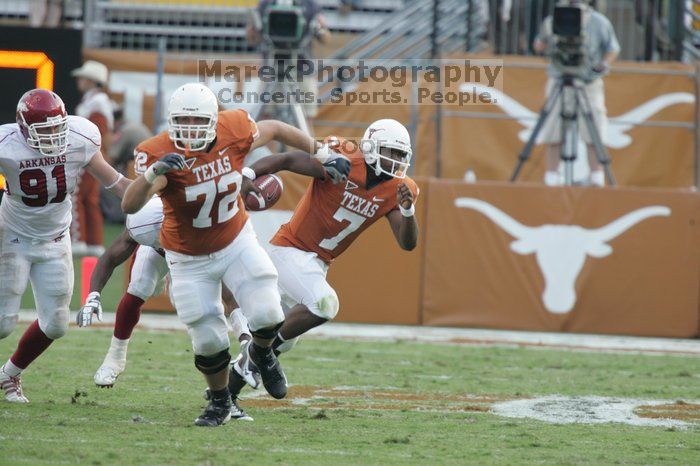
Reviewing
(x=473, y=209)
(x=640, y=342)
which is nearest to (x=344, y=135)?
(x=473, y=209)

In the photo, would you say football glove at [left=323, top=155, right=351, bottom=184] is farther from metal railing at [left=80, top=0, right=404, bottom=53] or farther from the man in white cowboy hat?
metal railing at [left=80, top=0, right=404, bottom=53]

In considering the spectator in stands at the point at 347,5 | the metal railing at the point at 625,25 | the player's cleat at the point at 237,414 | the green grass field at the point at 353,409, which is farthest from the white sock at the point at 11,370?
the spectator in stands at the point at 347,5

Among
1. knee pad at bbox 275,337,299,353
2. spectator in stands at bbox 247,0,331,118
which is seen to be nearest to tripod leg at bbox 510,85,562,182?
spectator in stands at bbox 247,0,331,118

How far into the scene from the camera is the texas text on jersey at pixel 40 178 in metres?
6.12

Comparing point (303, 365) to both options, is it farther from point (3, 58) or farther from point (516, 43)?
point (516, 43)

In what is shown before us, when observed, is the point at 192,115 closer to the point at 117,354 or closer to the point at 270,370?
the point at 270,370

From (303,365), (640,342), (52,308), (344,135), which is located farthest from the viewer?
(344,135)

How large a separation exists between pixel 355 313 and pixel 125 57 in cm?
476

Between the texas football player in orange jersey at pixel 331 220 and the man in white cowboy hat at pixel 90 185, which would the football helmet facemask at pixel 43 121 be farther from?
the man in white cowboy hat at pixel 90 185

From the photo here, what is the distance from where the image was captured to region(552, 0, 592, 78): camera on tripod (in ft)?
33.4

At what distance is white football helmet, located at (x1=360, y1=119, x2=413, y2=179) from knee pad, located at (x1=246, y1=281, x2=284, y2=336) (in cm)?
127

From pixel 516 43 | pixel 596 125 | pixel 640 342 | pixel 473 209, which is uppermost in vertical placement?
pixel 516 43

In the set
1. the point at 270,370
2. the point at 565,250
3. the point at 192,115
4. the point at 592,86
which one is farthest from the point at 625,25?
the point at 192,115

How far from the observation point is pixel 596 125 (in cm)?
1083
